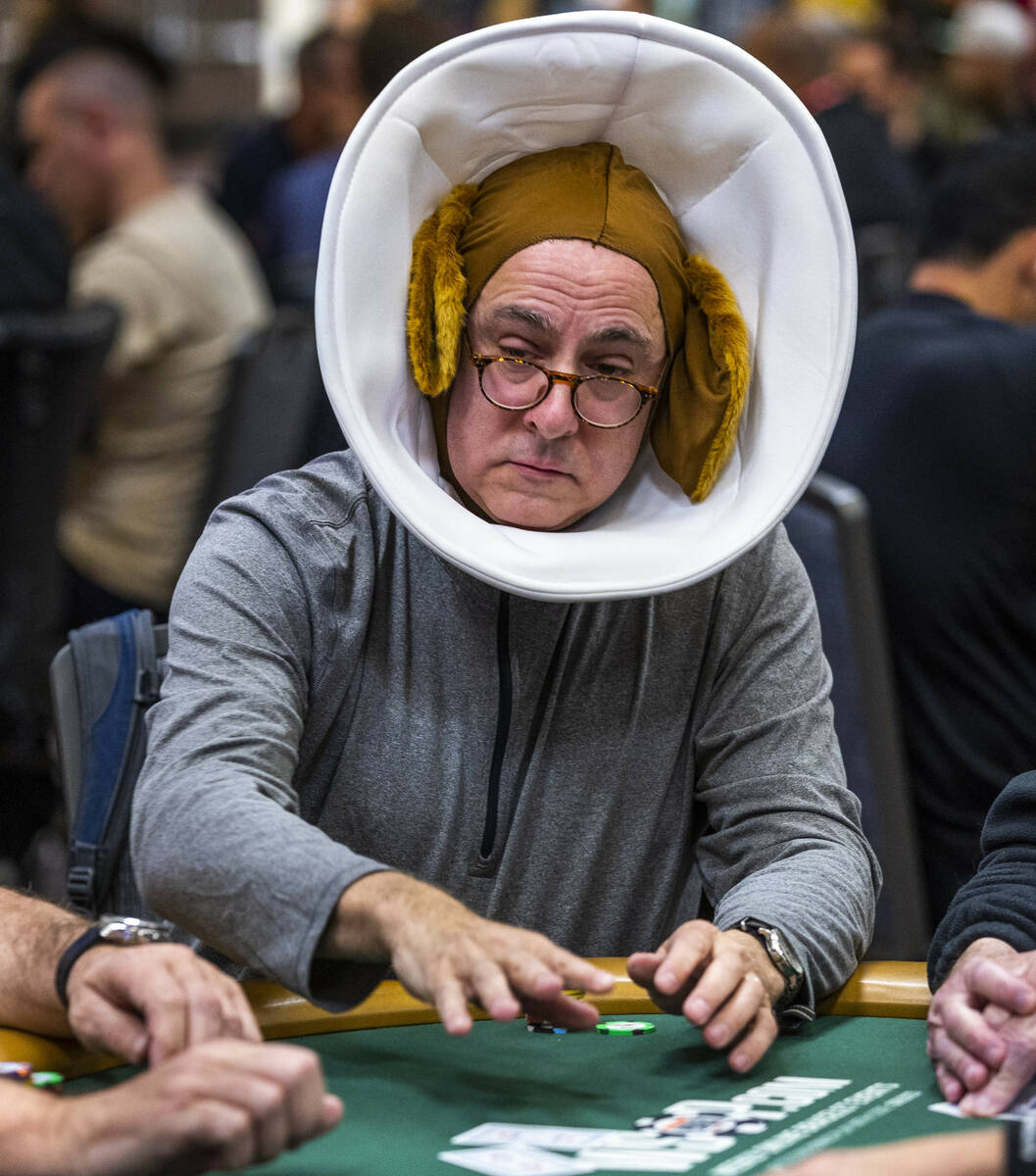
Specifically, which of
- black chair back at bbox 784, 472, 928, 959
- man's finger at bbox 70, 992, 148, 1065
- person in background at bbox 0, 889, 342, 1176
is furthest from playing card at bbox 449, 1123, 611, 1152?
black chair back at bbox 784, 472, 928, 959

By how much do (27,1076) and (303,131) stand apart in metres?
4.94

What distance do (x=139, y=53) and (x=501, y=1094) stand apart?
3.79 m

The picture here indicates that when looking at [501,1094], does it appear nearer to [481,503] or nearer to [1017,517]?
[481,503]

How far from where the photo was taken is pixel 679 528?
163 cm

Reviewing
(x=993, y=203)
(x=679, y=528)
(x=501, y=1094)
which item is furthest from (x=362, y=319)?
(x=993, y=203)

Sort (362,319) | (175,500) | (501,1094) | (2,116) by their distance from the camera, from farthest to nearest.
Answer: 1. (2,116)
2. (175,500)
3. (362,319)
4. (501,1094)

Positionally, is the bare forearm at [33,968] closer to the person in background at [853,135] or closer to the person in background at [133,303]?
the person in background at [133,303]

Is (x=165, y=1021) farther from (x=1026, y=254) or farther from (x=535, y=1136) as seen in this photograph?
(x=1026, y=254)

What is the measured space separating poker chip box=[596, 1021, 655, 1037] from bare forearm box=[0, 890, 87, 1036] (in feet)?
1.33

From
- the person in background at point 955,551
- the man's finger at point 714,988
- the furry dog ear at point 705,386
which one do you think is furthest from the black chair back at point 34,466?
the man's finger at point 714,988

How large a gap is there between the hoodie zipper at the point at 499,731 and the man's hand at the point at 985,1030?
44 cm

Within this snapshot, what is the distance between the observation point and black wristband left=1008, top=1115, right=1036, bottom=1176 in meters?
0.98

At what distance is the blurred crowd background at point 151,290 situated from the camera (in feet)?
11.4

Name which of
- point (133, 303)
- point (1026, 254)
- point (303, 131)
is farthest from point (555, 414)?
point (303, 131)
